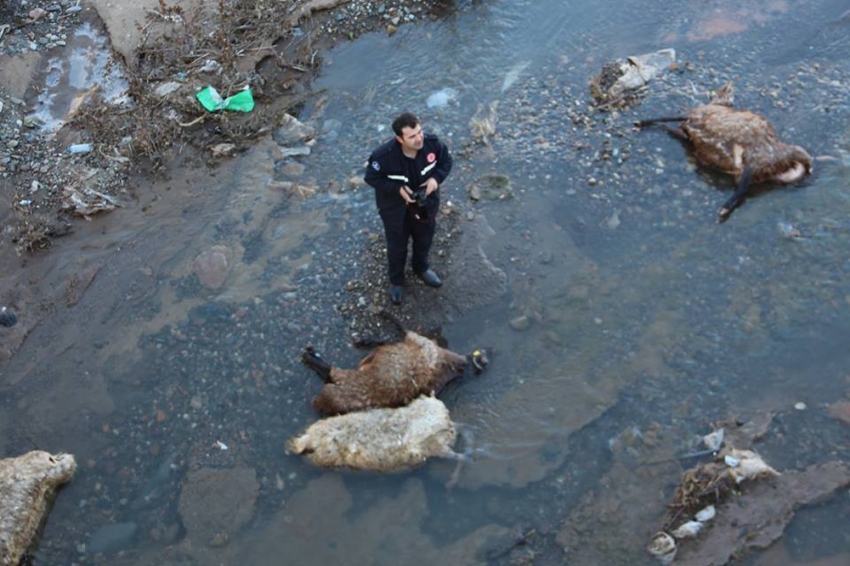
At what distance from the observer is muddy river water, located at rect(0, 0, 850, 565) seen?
4090mm

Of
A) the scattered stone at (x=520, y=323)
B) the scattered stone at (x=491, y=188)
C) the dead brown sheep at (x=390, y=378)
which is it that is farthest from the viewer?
the scattered stone at (x=491, y=188)

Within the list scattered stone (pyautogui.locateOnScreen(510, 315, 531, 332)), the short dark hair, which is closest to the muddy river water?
scattered stone (pyautogui.locateOnScreen(510, 315, 531, 332))

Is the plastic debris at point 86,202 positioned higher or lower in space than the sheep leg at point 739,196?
higher

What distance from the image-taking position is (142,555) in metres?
4.07

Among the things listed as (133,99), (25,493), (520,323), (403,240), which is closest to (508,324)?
(520,323)

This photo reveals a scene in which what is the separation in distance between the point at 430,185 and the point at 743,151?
2653mm

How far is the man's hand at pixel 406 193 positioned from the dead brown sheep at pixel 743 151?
2446 mm

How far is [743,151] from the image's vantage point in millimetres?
5438

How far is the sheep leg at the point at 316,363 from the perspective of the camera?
462 cm

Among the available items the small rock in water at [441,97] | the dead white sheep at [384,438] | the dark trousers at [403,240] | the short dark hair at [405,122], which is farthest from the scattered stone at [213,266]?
the small rock in water at [441,97]

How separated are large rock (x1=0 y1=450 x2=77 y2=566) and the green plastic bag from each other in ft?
10.9

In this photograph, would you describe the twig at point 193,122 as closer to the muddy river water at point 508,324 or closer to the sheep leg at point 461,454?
the muddy river water at point 508,324

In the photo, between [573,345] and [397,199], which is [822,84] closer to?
[573,345]

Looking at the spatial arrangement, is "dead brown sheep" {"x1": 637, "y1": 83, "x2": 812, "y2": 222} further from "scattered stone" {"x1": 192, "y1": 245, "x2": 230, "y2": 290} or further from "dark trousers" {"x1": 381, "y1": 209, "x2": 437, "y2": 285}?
"scattered stone" {"x1": 192, "y1": 245, "x2": 230, "y2": 290}
